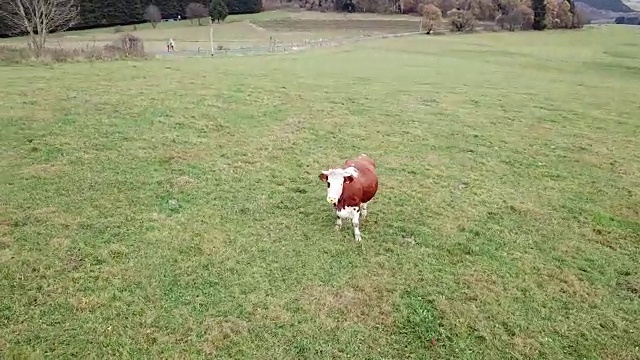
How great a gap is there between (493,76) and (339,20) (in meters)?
44.4

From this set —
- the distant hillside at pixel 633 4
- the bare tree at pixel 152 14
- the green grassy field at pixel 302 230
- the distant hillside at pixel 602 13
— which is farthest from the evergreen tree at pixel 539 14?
the distant hillside at pixel 633 4

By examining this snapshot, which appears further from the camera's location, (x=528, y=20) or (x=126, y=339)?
(x=528, y=20)

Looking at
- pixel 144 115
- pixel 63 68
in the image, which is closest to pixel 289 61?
pixel 63 68

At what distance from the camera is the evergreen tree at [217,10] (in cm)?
6184

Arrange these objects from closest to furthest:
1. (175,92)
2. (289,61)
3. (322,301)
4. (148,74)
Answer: (322,301) → (175,92) → (148,74) → (289,61)

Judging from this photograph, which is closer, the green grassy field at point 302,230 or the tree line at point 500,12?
the green grassy field at point 302,230

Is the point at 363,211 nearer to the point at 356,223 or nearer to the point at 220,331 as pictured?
the point at 356,223

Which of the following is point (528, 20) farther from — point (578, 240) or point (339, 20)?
point (578, 240)

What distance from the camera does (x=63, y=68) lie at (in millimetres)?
24188

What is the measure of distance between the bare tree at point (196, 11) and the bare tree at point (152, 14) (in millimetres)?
4713

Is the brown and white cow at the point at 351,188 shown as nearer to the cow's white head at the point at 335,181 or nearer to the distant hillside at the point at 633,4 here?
the cow's white head at the point at 335,181

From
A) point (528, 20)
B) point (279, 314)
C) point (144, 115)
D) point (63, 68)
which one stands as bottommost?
point (279, 314)

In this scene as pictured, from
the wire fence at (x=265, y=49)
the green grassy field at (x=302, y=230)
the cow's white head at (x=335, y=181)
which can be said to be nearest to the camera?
the green grassy field at (x=302, y=230)

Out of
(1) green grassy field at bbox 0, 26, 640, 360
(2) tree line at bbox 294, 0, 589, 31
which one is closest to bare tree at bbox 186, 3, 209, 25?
(2) tree line at bbox 294, 0, 589, 31
